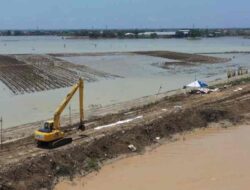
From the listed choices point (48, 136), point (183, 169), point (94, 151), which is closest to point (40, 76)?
point (94, 151)

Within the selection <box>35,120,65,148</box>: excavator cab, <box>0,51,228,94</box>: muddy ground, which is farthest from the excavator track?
<box>0,51,228,94</box>: muddy ground

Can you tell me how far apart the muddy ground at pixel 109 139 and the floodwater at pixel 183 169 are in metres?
0.57

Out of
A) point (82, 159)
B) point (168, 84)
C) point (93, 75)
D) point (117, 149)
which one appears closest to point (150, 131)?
point (117, 149)

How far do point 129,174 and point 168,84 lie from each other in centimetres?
2245

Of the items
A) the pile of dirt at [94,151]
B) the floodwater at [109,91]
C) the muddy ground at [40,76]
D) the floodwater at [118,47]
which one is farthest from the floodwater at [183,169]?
the floodwater at [118,47]

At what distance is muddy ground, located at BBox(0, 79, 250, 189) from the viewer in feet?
41.6

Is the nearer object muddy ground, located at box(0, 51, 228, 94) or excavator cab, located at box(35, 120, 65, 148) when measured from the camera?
excavator cab, located at box(35, 120, 65, 148)

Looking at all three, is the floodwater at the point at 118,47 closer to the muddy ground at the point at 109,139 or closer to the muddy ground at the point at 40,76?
the muddy ground at the point at 40,76

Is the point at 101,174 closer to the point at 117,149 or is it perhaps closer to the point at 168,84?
the point at 117,149

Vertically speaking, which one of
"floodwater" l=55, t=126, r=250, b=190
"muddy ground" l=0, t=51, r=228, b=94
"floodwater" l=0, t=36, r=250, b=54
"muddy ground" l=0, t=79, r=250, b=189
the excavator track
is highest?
the excavator track

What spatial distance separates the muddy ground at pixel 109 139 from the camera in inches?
500

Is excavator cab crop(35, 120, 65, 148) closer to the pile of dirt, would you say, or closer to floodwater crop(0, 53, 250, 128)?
the pile of dirt

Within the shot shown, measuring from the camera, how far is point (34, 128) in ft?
62.8

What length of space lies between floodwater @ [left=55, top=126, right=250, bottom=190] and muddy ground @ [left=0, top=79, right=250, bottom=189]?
57 centimetres
